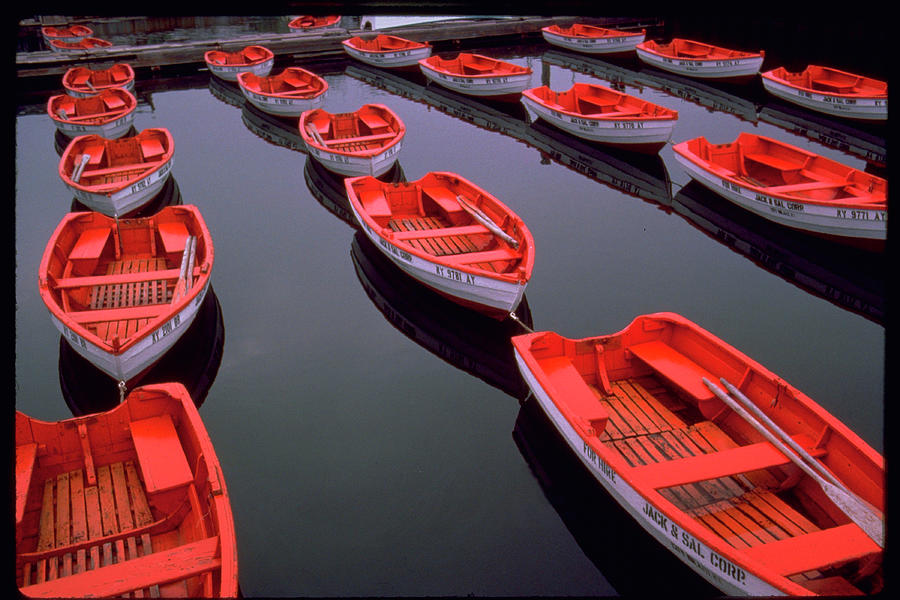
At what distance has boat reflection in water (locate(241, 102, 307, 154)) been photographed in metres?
25.6

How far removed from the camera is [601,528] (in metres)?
9.39

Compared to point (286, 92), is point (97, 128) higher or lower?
lower

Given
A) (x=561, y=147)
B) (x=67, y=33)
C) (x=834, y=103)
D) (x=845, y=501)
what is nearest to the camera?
(x=845, y=501)

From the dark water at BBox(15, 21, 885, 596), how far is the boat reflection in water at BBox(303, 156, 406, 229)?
0.44ft

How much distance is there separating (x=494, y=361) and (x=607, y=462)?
485 centimetres

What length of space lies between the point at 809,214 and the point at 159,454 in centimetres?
1518

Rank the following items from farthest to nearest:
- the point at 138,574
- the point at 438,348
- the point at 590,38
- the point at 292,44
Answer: the point at 292,44 < the point at 590,38 < the point at 438,348 < the point at 138,574

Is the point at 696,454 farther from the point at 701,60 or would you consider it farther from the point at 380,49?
the point at 380,49

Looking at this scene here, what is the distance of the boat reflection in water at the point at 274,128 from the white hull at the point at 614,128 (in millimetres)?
9586

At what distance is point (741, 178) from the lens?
753 inches

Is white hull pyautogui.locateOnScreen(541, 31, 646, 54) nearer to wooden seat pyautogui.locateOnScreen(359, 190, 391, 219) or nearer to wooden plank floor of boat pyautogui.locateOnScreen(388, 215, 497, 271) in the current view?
wooden seat pyautogui.locateOnScreen(359, 190, 391, 219)

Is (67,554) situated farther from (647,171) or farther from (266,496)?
(647,171)

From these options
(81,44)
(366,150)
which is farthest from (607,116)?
(81,44)

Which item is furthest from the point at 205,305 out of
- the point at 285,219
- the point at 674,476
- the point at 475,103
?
the point at 475,103
